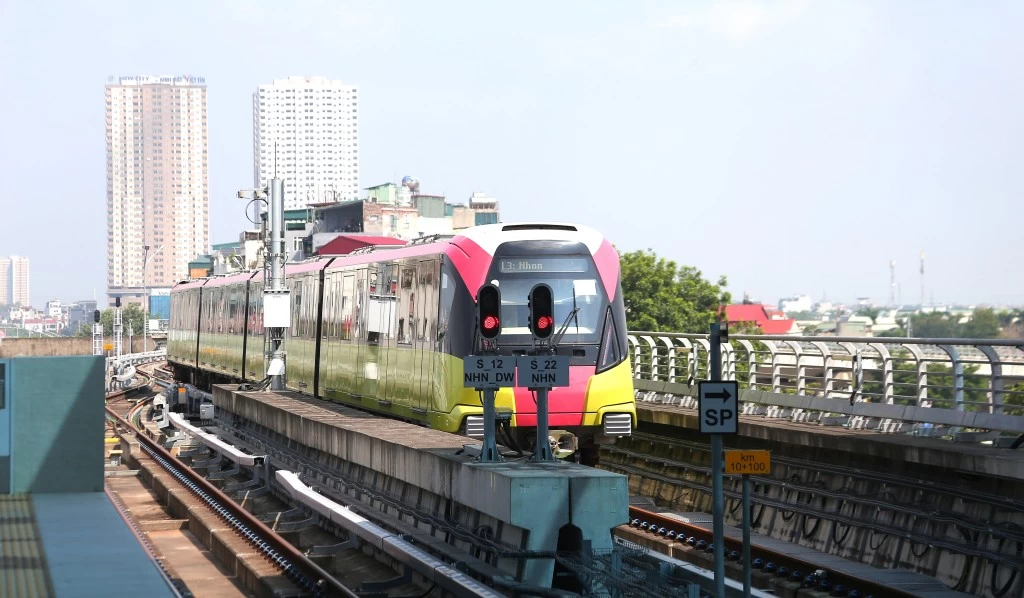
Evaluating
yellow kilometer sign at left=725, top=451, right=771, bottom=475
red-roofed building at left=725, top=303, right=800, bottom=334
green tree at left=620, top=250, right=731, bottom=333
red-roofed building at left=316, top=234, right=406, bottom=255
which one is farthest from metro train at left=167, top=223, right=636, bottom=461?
red-roofed building at left=725, top=303, right=800, bottom=334

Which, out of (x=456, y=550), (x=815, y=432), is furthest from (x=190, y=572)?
(x=815, y=432)

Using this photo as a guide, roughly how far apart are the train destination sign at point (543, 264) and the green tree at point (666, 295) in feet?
166

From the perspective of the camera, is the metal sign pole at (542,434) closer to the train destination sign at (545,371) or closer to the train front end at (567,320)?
the train destination sign at (545,371)

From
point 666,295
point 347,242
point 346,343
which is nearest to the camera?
point 346,343

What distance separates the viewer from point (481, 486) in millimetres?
11812

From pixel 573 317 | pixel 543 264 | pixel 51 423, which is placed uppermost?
pixel 543 264

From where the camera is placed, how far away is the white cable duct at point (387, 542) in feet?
35.9

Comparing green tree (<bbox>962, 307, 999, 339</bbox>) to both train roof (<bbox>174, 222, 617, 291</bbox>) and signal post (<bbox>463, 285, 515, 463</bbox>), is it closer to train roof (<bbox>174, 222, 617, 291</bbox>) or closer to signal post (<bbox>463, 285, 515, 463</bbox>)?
train roof (<bbox>174, 222, 617, 291</bbox>)

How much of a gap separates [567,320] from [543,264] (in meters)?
0.72

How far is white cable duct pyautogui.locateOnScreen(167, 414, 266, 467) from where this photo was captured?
22.0m

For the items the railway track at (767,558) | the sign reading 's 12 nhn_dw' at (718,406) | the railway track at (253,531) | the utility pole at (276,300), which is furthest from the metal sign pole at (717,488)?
the utility pole at (276,300)

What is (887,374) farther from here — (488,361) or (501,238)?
(488,361)

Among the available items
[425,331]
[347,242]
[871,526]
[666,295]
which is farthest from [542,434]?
[347,242]

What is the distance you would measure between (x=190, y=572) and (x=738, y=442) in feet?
24.3
